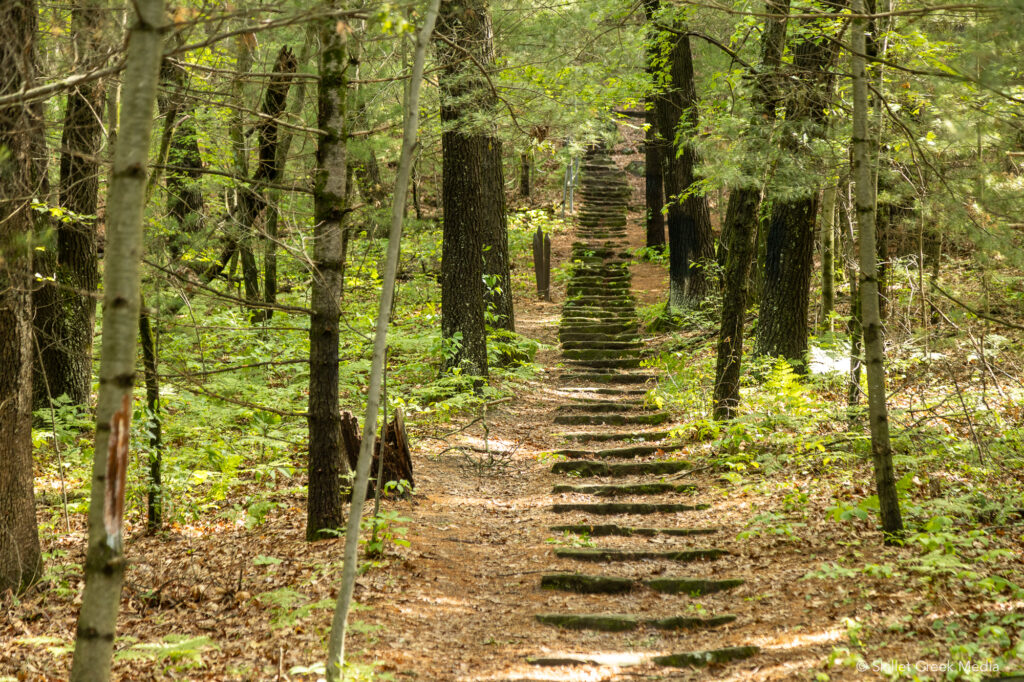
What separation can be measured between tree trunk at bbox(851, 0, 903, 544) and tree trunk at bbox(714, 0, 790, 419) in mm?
1835

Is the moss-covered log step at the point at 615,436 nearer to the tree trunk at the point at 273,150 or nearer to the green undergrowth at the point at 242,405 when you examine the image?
the green undergrowth at the point at 242,405

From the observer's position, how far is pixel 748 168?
7422mm

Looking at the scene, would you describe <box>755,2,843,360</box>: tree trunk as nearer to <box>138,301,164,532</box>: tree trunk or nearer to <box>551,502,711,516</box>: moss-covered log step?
<box>551,502,711,516</box>: moss-covered log step

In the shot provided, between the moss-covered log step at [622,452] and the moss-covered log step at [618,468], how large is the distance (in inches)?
11.3

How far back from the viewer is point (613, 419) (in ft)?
32.9

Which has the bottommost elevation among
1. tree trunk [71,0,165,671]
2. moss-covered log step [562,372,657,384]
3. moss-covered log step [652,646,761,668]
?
moss-covered log step [652,646,761,668]

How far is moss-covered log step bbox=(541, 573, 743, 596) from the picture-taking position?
5.21m

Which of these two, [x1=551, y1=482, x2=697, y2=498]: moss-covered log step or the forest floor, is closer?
the forest floor

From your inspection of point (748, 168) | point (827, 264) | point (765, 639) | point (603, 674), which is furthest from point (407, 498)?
point (827, 264)

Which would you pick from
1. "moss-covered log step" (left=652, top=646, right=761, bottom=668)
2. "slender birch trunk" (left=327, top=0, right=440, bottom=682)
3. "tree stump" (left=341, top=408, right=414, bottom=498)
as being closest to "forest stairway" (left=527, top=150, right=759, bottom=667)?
"moss-covered log step" (left=652, top=646, right=761, bottom=668)

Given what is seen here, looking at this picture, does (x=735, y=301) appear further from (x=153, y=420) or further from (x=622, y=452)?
(x=153, y=420)

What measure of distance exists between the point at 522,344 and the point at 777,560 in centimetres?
Result: 726

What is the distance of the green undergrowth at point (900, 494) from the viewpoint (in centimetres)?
384

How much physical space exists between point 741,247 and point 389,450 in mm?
4482
